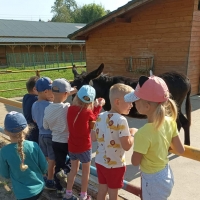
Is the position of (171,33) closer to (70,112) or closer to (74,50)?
(70,112)

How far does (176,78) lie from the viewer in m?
4.05

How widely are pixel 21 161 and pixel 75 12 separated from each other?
76.2 m

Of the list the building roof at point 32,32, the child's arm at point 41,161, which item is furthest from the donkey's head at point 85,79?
the building roof at point 32,32

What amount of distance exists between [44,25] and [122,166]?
38.2 meters

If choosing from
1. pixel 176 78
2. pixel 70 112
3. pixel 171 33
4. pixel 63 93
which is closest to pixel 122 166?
pixel 70 112

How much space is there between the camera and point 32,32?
3309 centimetres

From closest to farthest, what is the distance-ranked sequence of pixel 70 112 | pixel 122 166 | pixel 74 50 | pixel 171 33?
pixel 122 166 → pixel 70 112 → pixel 171 33 → pixel 74 50

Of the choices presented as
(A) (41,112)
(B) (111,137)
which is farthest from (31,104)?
(B) (111,137)

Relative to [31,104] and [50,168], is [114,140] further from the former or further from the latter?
[31,104]

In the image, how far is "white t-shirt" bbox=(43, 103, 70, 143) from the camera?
7.91 ft

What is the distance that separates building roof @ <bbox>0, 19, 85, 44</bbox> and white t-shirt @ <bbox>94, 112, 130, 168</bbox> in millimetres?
28446

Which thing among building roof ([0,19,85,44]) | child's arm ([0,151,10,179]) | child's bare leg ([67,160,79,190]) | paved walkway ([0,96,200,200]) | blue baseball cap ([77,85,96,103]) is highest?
building roof ([0,19,85,44])

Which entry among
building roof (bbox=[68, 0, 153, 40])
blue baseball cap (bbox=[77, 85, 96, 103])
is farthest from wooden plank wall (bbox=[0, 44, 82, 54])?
blue baseball cap (bbox=[77, 85, 96, 103])

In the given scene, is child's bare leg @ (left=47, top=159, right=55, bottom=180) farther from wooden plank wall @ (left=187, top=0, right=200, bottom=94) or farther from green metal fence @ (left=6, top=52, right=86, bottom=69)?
green metal fence @ (left=6, top=52, right=86, bottom=69)
